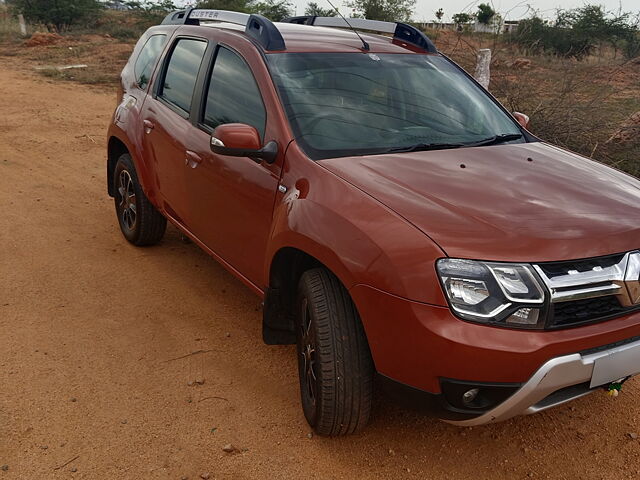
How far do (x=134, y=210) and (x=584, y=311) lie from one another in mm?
3657

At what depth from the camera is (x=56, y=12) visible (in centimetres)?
2720

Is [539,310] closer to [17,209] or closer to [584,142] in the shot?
[17,209]

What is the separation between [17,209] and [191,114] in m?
2.84

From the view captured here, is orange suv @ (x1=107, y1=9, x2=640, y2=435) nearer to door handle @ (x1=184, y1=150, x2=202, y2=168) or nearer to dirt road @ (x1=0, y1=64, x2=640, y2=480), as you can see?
door handle @ (x1=184, y1=150, x2=202, y2=168)

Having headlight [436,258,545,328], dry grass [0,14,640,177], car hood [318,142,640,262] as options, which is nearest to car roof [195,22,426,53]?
car hood [318,142,640,262]

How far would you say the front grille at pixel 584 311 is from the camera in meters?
2.29

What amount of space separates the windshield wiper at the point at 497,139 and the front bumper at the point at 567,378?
4.42 ft

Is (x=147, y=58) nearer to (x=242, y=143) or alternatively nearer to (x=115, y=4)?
(x=242, y=143)

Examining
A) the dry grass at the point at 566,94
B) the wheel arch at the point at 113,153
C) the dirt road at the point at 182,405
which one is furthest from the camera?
the dry grass at the point at 566,94

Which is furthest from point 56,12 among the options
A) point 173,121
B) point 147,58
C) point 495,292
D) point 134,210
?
point 495,292

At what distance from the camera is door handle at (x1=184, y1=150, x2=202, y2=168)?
3760 mm

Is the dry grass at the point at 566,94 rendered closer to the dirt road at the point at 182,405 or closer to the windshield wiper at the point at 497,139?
the windshield wiper at the point at 497,139

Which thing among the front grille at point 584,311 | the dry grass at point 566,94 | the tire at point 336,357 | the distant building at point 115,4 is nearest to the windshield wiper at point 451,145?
the tire at point 336,357

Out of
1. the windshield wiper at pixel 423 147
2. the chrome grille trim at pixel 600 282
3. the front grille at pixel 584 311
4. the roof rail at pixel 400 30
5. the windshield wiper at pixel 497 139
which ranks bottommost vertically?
the front grille at pixel 584 311
